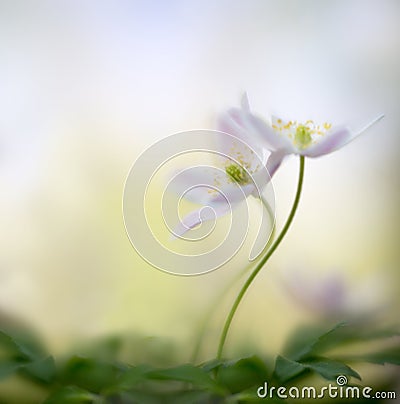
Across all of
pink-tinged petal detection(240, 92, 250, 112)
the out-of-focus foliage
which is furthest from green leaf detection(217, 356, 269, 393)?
pink-tinged petal detection(240, 92, 250, 112)

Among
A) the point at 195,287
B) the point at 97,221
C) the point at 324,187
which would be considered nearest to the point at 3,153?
the point at 97,221

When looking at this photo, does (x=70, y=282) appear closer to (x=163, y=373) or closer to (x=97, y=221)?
(x=97, y=221)

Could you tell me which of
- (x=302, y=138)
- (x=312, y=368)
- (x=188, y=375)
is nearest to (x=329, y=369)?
(x=312, y=368)

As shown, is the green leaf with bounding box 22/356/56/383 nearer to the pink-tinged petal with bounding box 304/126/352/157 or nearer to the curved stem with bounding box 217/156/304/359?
the curved stem with bounding box 217/156/304/359

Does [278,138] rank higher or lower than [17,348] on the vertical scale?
higher

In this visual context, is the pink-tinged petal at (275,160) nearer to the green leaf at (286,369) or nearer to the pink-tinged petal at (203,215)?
the pink-tinged petal at (203,215)

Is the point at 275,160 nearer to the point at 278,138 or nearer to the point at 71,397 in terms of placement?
the point at 278,138
